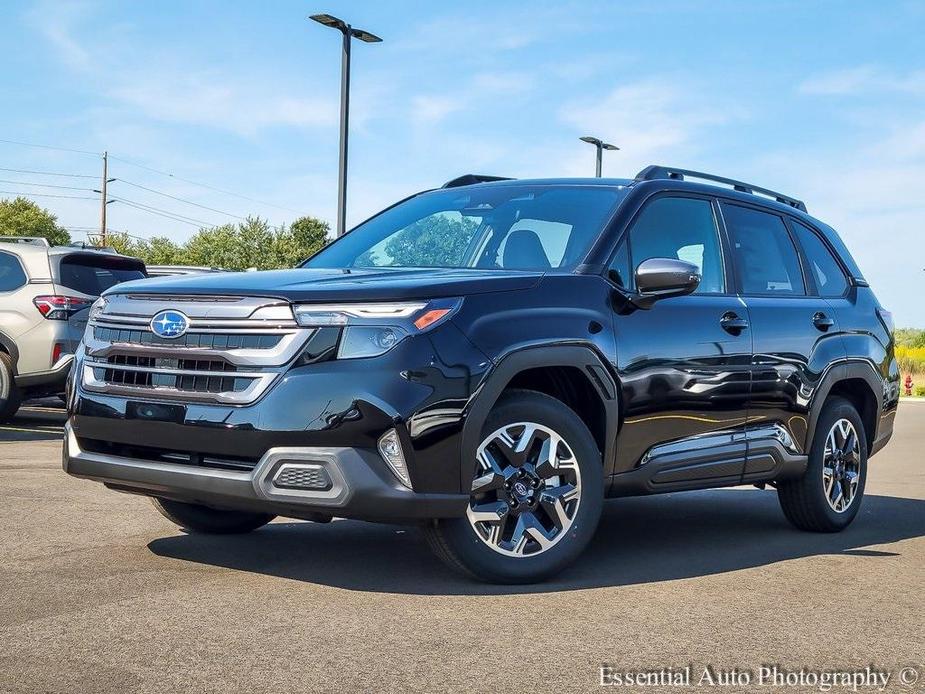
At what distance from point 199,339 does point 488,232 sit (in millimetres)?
1821

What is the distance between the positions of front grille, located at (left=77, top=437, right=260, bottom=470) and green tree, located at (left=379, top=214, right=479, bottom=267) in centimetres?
158

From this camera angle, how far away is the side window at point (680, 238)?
20.1 feet

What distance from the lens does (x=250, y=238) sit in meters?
79.8

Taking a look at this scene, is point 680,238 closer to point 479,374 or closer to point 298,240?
point 479,374

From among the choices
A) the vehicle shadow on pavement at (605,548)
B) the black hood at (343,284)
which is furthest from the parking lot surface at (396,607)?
the black hood at (343,284)

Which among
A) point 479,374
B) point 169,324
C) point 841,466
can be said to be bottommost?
point 841,466

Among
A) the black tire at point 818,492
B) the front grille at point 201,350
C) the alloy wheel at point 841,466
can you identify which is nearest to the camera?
the front grille at point 201,350

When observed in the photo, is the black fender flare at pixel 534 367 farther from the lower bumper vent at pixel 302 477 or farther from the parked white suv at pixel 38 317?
the parked white suv at pixel 38 317

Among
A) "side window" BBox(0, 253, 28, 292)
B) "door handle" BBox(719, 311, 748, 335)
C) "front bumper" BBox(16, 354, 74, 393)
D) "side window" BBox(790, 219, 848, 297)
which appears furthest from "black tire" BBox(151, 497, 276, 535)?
"side window" BBox(0, 253, 28, 292)

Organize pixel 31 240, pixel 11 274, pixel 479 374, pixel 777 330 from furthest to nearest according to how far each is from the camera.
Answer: pixel 31 240 < pixel 11 274 < pixel 777 330 < pixel 479 374

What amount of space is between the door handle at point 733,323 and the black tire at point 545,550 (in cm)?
124

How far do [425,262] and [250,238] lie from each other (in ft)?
246

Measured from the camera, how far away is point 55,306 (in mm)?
12148

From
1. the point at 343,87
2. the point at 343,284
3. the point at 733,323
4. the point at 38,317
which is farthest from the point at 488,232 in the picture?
the point at 343,87
